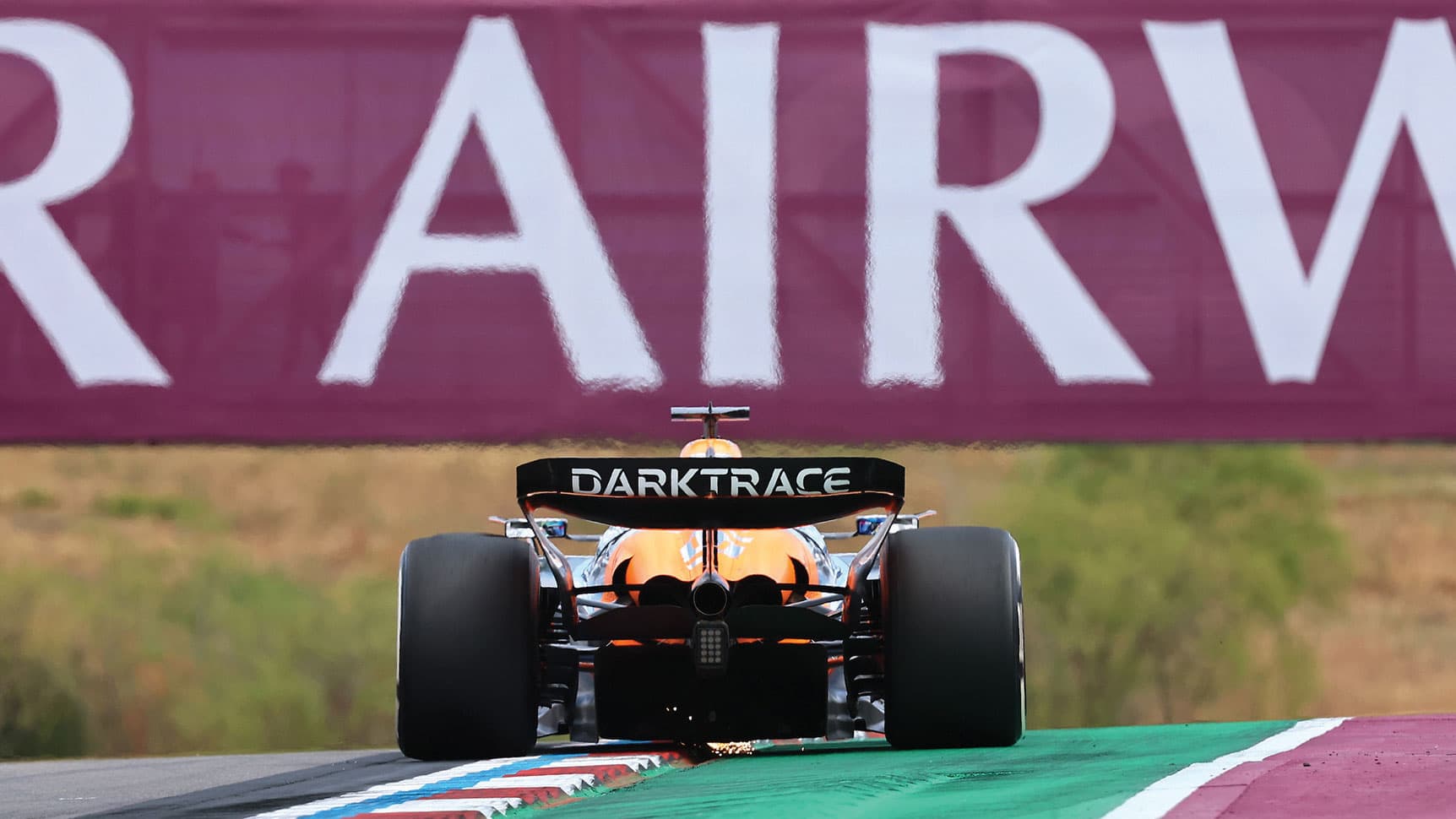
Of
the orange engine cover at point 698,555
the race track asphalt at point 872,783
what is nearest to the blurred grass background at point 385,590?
the race track asphalt at point 872,783

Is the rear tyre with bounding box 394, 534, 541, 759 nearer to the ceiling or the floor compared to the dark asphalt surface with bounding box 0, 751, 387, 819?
nearer to the ceiling

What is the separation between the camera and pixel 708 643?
7730mm

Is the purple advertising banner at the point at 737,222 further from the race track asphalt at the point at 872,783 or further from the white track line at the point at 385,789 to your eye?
the white track line at the point at 385,789

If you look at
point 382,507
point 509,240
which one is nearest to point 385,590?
point 382,507

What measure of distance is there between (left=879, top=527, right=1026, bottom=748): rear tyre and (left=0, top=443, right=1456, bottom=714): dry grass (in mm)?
5147

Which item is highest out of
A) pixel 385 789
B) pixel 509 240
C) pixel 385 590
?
pixel 509 240

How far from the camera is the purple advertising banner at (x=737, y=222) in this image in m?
13.1

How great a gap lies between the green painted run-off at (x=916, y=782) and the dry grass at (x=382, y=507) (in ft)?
15.3

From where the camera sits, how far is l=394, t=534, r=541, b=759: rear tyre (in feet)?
26.0

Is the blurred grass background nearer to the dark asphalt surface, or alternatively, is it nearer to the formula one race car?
the dark asphalt surface

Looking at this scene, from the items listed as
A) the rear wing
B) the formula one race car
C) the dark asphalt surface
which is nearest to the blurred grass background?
the dark asphalt surface

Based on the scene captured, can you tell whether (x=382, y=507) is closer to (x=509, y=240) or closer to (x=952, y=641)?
(x=509, y=240)

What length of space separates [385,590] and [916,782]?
736 cm

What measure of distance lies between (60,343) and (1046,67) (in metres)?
6.24
